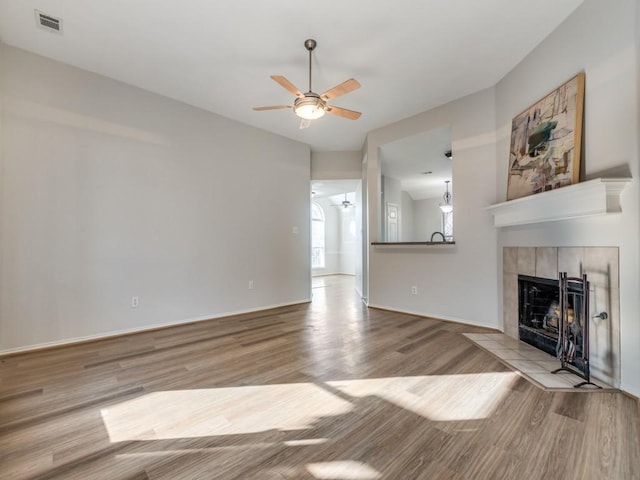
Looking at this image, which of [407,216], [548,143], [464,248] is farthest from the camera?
[407,216]

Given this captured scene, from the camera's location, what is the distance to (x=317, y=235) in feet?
32.7

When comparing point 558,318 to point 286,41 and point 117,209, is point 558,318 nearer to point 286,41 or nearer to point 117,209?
point 286,41

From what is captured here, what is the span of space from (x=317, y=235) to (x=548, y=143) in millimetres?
7721

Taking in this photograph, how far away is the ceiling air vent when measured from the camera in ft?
7.85

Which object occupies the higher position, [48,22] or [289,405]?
[48,22]

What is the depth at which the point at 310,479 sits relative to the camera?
4.13ft

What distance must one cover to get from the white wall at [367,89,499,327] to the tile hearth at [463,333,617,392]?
45 cm

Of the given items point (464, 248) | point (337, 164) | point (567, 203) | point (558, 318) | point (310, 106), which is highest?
point (337, 164)

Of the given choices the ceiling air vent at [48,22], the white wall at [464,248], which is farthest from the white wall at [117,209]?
the white wall at [464,248]

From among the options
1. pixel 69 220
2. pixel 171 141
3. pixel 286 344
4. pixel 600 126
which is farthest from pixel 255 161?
pixel 600 126

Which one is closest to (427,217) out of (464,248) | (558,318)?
(464,248)

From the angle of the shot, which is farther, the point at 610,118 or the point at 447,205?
the point at 447,205

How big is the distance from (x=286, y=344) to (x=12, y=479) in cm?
201

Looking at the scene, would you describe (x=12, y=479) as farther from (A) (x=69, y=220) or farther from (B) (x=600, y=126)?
(B) (x=600, y=126)
